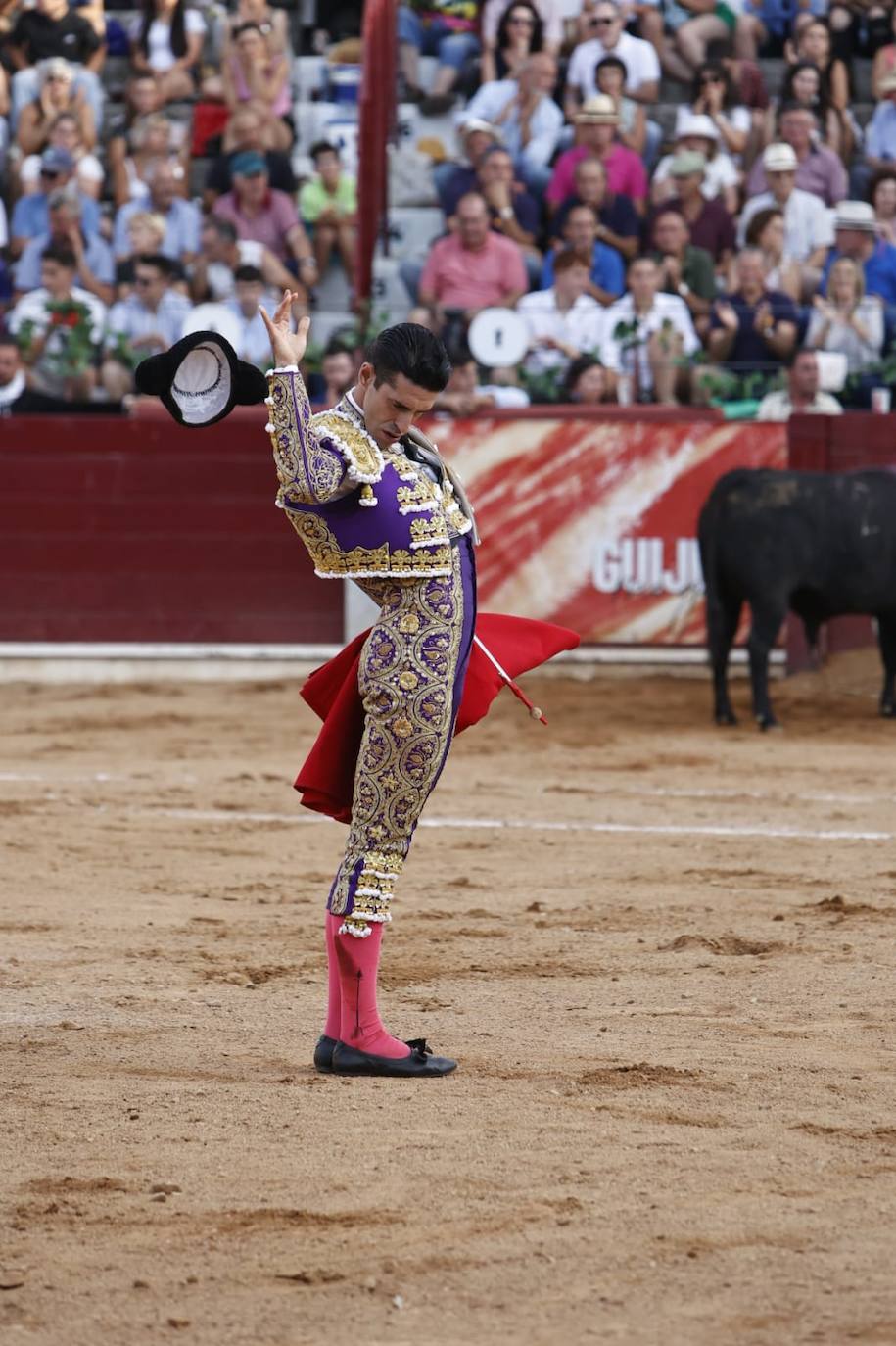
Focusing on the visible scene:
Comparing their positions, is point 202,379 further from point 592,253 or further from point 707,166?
point 707,166

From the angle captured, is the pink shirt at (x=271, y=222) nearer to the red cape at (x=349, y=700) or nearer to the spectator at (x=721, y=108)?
the spectator at (x=721, y=108)

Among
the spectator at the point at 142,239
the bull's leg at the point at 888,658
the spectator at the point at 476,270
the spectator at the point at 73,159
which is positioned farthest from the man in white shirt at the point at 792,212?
the spectator at the point at 73,159

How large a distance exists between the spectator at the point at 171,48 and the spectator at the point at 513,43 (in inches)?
72.4

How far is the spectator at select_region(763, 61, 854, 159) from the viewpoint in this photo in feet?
39.6

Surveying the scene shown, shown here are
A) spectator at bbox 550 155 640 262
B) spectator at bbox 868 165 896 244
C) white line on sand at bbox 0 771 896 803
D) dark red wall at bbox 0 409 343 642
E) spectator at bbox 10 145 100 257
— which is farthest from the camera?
spectator at bbox 10 145 100 257

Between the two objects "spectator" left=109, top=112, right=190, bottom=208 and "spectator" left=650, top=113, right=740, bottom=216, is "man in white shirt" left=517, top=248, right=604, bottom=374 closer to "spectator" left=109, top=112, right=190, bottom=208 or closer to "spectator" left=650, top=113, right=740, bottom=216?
"spectator" left=650, top=113, right=740, bottom=216

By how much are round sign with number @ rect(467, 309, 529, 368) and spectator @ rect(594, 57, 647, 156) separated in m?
2.14

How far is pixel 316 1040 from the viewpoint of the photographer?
4.03 metres

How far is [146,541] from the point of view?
423 inches

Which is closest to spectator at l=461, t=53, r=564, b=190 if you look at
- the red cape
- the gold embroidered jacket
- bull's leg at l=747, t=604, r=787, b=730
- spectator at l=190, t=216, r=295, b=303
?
spectator at l=190, t=216, r=295, b=303

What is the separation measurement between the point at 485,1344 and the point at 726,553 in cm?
682

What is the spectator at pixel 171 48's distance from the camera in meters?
13.1

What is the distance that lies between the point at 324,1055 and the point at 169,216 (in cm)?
898

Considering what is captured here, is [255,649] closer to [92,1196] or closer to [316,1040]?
[316,1040]
